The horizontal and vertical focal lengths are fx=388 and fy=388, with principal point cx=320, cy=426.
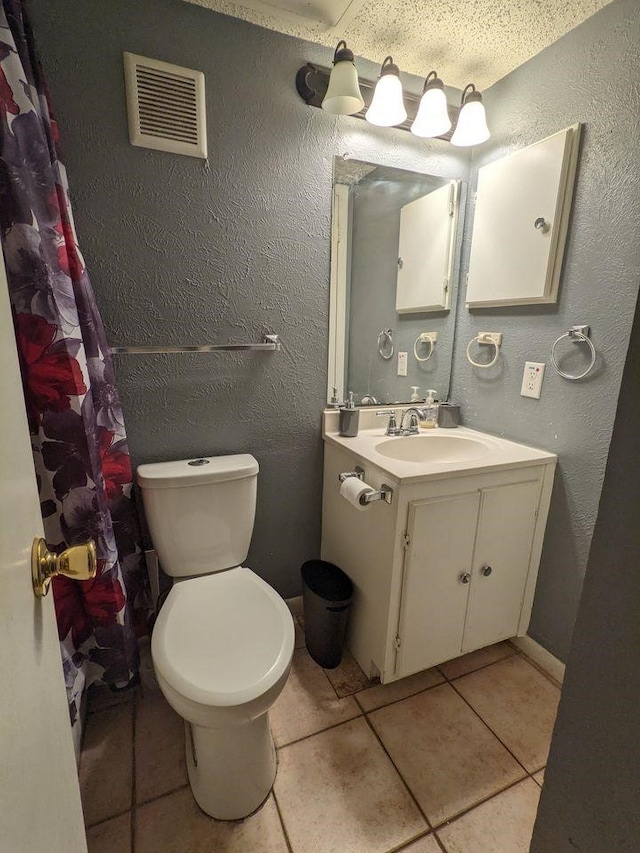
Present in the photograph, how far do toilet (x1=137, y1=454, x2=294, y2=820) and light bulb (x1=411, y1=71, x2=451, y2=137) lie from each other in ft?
4.55

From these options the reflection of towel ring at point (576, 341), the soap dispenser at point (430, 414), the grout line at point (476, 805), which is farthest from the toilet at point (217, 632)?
the reflection of towel ring at point (576, 341)

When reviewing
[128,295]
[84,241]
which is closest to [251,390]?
[128,295]

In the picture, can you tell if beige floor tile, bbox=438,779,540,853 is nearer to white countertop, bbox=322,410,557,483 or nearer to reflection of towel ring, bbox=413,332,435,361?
white countertop, bbox=322,410,557,483

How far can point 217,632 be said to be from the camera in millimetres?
1097

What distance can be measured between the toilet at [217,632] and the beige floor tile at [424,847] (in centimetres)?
39

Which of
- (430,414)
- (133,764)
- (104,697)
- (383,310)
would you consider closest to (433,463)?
(430,414)

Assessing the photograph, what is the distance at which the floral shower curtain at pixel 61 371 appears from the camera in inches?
35.9

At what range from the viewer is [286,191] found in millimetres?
1428

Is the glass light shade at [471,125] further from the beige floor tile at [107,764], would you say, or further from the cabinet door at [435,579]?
the beige floor tile at [107,764]

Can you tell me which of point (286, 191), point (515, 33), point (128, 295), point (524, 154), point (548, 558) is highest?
point (515, 33)

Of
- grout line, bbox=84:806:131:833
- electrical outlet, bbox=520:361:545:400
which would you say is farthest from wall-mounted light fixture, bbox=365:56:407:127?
grout line, bbox=84:806:131:833

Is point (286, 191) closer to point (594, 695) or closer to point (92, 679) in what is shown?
point (594, 695)

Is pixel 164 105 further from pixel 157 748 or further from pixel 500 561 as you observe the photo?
pixel 157 748

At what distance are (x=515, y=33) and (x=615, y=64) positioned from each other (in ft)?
1.18
